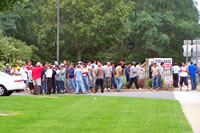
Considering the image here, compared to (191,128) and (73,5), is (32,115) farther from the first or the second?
(73,5)

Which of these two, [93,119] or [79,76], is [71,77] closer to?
[79,76]

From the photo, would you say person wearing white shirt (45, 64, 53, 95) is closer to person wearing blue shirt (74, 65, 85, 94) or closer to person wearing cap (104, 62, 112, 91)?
person wearing blue shirt (74, 65, 85, 94)

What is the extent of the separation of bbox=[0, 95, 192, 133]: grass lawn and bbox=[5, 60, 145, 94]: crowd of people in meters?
8.33

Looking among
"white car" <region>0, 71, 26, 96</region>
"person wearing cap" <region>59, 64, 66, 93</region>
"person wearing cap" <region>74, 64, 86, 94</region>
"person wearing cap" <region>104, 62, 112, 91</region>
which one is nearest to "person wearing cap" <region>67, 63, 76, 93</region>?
"person wearing cap" <region>59, 64, 66, 93</region>

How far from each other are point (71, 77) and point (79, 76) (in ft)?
3.76

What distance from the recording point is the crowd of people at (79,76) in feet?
84.7

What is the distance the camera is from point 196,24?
5809cm

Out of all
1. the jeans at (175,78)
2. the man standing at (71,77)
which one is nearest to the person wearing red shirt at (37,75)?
the man standing at (71,77)

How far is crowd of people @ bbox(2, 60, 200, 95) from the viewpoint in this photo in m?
25.8

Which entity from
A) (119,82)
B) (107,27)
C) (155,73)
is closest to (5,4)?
(119,82)

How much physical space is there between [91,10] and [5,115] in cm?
3797

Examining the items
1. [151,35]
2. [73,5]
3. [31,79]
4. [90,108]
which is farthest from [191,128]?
[151,35]

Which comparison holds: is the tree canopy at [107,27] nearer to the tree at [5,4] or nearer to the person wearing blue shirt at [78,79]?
the person wearing blue shirt at [78,79]

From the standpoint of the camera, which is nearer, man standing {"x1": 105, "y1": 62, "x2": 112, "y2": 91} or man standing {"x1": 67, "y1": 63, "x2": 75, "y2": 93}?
man standing {"x1": 67, "y1": 63, "x2": 75, "y2": 93}
